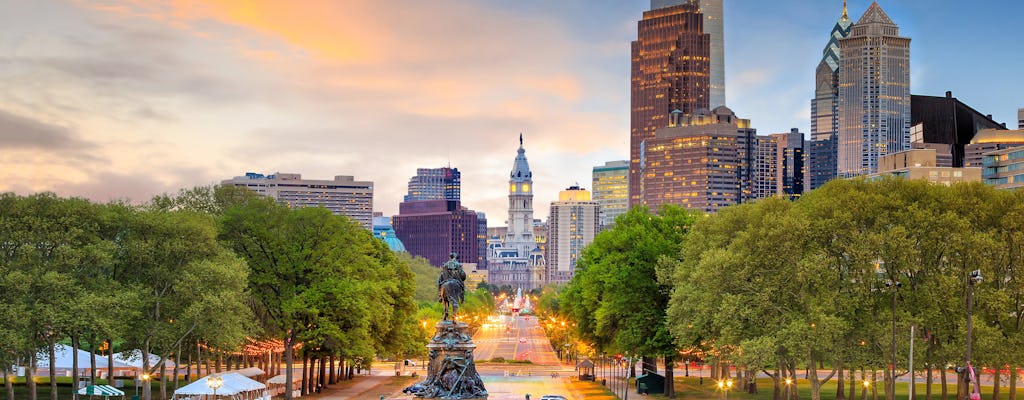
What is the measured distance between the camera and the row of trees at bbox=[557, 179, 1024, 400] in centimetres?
6731

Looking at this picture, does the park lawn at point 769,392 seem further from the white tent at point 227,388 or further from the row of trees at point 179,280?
the white tent at point 227,388

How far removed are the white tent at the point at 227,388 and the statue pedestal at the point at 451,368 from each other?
66.5ft

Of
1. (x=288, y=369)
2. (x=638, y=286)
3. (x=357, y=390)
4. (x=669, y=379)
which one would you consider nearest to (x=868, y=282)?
(x=638, y=286)

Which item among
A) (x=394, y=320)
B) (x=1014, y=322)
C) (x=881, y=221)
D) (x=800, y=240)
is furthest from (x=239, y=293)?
(x=1014, y=322)

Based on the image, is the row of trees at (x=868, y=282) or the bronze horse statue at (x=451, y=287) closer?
the bronze horse statue at (x=451, y=287)

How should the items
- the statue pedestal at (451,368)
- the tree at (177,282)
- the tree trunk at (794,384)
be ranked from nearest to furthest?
the statue pedestal at (451,368), the tree trunk at (794,384), the tree at (177,282)

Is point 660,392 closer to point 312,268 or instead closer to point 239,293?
point 312,268

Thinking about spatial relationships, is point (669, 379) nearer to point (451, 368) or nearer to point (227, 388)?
point (227, 388)

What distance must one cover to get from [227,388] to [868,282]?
40.7 metres

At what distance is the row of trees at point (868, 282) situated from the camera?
221 ft

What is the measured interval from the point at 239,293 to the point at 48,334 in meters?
12.0

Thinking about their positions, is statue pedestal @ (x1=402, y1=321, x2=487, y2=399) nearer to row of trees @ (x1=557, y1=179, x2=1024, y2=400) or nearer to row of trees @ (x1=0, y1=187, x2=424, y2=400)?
row of trees @ (x1=557, y1=179, x2=1024, y2=400)

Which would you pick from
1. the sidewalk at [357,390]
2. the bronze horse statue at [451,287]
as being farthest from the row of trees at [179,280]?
the bronze horse statue at [451,287]

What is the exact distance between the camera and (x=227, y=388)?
74.5 metres
